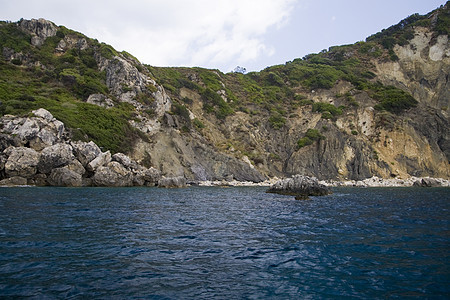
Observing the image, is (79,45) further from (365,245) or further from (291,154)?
(365,245)

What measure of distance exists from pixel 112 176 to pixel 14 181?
10.9 meters

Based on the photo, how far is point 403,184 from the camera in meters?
60.2

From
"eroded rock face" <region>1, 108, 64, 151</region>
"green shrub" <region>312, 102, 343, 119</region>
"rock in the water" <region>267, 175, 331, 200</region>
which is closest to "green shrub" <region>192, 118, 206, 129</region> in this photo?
"green shrub" <region>312, 102, 343, 119</region>

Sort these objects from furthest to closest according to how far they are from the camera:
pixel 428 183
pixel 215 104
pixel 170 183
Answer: pixel 215 104
pixel 428 183
pixel 170 183

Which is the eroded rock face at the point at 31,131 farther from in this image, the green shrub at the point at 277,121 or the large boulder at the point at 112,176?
the green shrub at the point at 277,121

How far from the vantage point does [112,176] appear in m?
40.1

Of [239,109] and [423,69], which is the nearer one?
[239,109]

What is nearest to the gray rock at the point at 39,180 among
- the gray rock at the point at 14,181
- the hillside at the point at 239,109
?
the gray rock at the point at 14,181

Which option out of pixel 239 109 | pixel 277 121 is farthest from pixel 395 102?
pixel 239 109

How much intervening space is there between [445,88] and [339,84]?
101 feet

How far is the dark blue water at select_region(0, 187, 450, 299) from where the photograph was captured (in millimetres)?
6469

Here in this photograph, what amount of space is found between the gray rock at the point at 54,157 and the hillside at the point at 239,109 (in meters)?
7.33

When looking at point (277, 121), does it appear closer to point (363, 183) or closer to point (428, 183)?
point (363, 183)

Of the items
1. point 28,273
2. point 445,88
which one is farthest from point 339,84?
point 28,273
